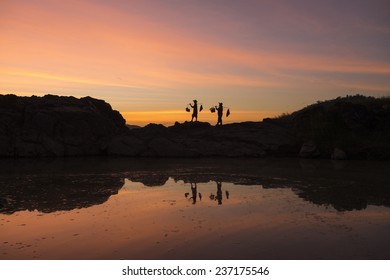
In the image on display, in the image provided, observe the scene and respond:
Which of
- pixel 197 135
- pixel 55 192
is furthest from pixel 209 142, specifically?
pixel 55 192

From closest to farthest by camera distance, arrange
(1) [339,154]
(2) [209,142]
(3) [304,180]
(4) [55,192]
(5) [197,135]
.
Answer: (4) [55,192]
(3) [304,180]
(1) [339,154]
(2) [209,142]
(5) [197,135]

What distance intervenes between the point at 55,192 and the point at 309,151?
57.6ft

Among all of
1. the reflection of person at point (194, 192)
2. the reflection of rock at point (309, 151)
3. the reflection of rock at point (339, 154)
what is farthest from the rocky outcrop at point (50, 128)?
the reflection of rock at point (339, 154)

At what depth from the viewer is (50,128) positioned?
91.1ft

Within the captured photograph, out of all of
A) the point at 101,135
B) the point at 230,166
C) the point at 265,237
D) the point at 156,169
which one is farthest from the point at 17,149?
the point at 265,237

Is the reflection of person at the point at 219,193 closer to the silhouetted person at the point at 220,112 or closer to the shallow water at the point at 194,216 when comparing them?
the shallow water at the point at 194,216

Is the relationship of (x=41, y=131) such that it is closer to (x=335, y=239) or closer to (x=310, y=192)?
(x=310, y=192)

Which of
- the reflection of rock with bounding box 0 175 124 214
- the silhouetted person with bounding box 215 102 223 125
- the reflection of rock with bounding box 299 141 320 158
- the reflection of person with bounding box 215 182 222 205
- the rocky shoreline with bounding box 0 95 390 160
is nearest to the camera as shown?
the reflection of rock with bounding box 0 175 124 214

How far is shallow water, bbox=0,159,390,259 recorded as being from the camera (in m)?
6.78

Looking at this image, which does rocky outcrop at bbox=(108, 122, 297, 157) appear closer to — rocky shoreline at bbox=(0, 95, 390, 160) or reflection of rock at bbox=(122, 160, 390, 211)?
rocky shoreline at bbox=(0, 95, 390, 160)

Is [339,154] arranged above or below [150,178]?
above

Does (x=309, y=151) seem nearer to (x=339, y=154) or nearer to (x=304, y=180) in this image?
(x=339, y=154)

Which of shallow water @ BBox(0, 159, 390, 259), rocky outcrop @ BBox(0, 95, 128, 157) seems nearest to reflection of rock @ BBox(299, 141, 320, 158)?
shallow water @ BBox(0, 159, 390, 259)

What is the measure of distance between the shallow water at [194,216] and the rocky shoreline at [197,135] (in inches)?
359
